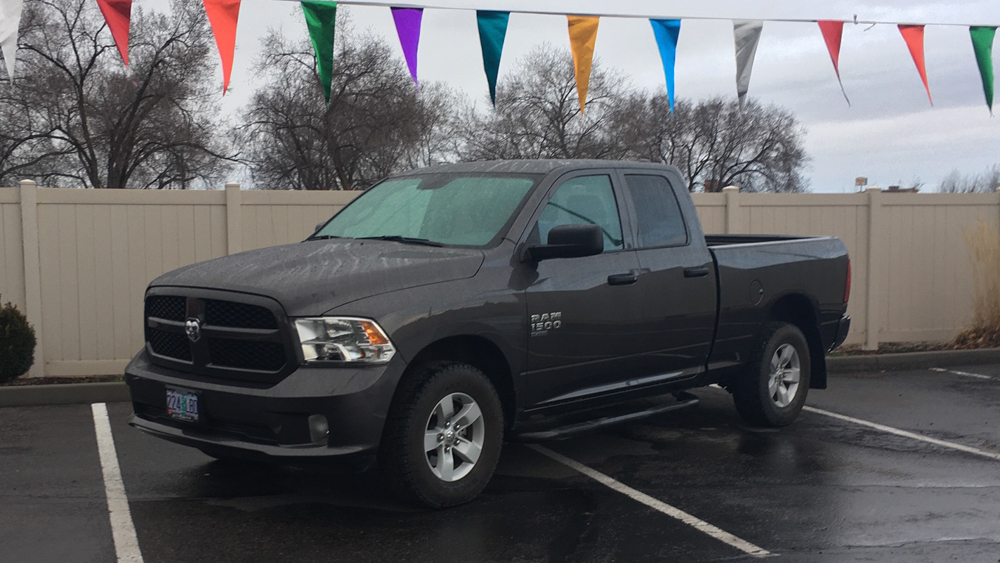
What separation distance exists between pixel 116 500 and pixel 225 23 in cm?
587

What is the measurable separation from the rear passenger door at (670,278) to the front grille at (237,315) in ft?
8.39

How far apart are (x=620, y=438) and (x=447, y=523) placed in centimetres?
262

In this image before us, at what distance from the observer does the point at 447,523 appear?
5031 mm

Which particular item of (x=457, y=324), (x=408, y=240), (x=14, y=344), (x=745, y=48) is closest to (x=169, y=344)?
(x=408, y=240)

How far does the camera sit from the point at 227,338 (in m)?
4.94

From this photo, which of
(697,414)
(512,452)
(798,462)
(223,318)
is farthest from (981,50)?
(223,318)

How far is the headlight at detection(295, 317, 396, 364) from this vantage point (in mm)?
4750

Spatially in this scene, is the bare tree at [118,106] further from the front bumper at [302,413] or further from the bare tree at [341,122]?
the front bumper at [302,413]

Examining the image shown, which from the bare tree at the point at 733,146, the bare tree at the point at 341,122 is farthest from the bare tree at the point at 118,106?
the bare tree at the point at 733,146

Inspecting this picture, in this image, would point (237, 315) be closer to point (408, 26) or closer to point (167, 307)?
point (167, 307)

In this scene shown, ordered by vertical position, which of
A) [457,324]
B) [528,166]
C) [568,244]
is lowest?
[457,324]

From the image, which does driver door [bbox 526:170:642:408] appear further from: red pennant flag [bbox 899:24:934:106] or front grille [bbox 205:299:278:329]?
red pennant flag [bbox 899:24:934:106]

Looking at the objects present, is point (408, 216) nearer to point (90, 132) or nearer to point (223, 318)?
point (223, 318)

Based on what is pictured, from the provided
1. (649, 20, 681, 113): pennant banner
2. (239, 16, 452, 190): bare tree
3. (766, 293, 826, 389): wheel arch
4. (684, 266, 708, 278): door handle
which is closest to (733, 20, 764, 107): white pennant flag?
(649, 20, 681, 113): pennant banner
